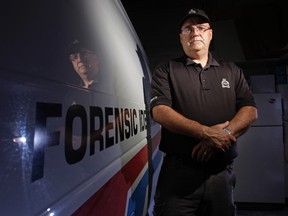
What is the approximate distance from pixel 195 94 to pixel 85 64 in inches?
30.6

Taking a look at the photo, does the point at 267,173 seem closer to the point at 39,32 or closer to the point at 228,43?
the point at 228,43

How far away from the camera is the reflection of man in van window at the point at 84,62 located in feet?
2.46

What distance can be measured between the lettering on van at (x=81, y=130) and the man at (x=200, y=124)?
0.33 meters

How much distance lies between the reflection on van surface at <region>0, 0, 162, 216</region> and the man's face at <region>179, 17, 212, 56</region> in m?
0.56

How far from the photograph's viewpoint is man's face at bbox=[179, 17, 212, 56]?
5.01 ft

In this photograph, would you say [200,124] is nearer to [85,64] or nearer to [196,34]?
[196,34]

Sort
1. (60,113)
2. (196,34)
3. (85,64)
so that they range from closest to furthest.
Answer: (60,113) → (85,64) → (196,34)

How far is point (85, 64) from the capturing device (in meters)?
0.83

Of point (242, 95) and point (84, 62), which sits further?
point (242, 95)

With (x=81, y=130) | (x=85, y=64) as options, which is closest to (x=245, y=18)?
(x=85, y=64)

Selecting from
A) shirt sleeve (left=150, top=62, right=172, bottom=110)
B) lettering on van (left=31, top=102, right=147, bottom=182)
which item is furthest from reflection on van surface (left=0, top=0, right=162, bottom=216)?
shirt sleeve (left=150, top=62, right=172, bottom=110)

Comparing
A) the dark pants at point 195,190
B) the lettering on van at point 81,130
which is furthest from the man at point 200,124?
the lettering on van at point 81,130

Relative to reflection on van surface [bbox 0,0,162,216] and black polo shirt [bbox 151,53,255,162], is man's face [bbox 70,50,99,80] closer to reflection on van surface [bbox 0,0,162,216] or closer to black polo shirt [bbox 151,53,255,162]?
reflection on van surface [bbox 0,0,162,216]

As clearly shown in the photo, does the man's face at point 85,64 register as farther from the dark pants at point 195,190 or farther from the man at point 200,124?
the dark pants at point 195,190
